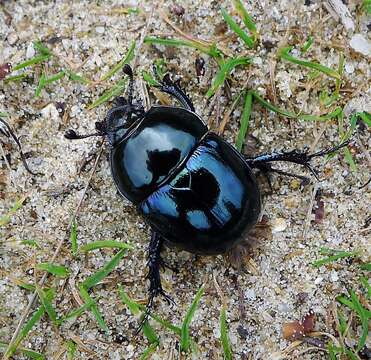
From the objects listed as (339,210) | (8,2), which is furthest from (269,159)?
(8,2)

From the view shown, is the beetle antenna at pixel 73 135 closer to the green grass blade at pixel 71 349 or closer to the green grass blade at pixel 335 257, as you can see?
the green grass blade at pixel 71 349

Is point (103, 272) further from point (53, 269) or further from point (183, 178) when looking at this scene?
point (183, 178)

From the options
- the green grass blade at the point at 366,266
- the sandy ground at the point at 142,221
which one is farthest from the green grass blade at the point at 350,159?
the green grass blade at the point at 366,266

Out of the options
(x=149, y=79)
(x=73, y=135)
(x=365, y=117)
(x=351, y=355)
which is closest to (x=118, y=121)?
(x=73, y=135)

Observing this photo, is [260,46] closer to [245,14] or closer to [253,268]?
[245,14]

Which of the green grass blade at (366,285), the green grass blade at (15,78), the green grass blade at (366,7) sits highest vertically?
the green grass blade at (15,78)

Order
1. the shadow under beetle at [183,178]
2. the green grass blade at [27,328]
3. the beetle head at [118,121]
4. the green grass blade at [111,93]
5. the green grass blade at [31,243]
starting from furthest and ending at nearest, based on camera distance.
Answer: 1. the green grass blade at [111,93]
2. the green grass blade at [31,243]
3. the green grass blade at [27,328]
4. the beetle head at [118,121]
5. the shadow under beetle at [183,178]
